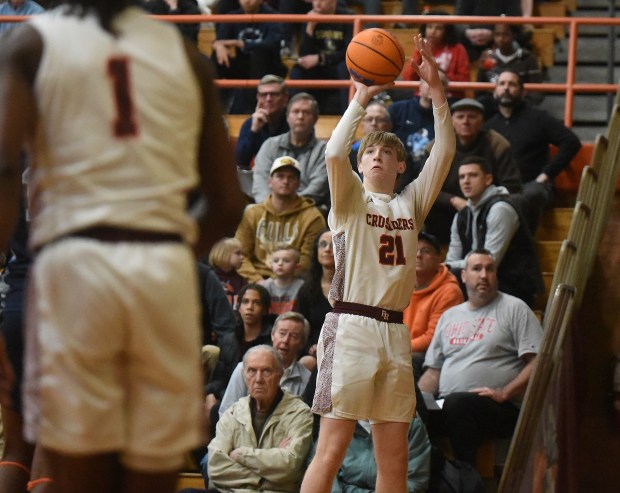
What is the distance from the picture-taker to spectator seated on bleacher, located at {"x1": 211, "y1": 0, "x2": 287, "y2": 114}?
1175 centimetres

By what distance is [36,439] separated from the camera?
3.03 m

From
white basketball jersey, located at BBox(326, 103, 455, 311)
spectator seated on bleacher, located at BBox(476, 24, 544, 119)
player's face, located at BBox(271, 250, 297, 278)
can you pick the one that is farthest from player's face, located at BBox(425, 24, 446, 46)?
white basketball jersey, located at BBox(326, 103, 455, 311)

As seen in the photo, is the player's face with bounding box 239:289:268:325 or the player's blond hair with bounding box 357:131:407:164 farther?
the player's face with bounding box 239:289:268:325

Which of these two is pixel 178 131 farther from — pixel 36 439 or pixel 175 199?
pixel 36 439

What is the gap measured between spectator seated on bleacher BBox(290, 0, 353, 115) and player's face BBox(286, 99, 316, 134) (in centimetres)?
163

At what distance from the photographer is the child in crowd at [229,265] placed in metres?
9.05

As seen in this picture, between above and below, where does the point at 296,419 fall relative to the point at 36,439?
below

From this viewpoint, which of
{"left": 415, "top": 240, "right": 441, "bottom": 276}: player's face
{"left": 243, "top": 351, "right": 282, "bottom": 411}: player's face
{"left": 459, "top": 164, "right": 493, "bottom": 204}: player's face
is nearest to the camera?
{"left": 243, "top": 351, "right": 282, "bottom": 411}: player's face

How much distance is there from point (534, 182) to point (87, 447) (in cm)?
713

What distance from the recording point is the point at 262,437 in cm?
739

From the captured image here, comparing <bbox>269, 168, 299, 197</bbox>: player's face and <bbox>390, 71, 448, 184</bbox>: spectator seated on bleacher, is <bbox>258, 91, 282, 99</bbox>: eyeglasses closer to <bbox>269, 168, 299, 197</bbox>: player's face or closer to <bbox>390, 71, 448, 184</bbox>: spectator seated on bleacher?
<bbox>390, 71, 448, 184</bbox>: spectator seated on bleacher

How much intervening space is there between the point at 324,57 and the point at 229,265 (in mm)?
3124

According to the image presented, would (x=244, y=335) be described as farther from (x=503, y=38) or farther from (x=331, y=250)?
(x=503, y=38)

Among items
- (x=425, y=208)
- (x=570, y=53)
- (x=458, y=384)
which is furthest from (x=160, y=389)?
(x=570, y=53)
